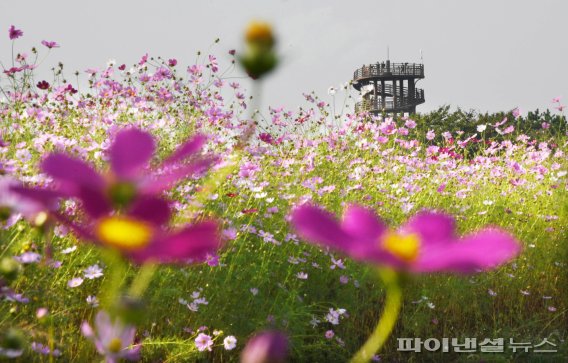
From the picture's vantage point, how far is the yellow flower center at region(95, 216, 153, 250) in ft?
0.96

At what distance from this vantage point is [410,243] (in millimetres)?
332

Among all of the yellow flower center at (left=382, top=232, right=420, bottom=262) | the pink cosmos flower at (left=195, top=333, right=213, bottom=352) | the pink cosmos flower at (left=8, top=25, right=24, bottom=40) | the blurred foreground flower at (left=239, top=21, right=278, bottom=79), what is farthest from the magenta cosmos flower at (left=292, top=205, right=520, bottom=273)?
the pink cosmos flower at (left=8, top=25, right=24, bottom=40)

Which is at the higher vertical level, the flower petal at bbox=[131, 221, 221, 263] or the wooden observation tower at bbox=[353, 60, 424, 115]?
the wooden observation tower at bbox=[353, 60, 424, 115]

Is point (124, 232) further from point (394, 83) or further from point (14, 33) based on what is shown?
point (394, 83)

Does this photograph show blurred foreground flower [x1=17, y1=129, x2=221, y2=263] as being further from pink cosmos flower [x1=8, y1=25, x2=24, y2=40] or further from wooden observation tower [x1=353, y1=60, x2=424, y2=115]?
wooden observation tower [x1=353, y1=60, x2=424, y2=115]

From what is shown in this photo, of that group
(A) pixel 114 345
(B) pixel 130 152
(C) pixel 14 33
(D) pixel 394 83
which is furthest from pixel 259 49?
(D) pixel 394 83

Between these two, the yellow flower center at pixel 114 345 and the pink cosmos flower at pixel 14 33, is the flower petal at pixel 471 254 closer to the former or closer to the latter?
the yellow flower center at pixel 114 345

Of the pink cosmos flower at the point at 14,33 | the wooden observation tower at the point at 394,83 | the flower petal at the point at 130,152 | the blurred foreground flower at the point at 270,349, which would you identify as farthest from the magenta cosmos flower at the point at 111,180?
the wooden observation tower at the point at 394,83

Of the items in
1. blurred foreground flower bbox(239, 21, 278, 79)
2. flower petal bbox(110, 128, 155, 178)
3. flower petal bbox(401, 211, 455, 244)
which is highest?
blurred foreground flower bbox(239, 21, 278, 79)

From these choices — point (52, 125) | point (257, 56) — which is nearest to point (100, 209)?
point (257, 56)

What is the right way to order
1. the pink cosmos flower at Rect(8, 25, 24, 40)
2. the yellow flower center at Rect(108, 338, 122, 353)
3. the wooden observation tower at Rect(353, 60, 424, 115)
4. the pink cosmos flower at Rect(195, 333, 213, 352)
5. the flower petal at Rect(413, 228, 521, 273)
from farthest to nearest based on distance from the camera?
the wooden observation tower at Rect(353, 60, 424, 115)
the pink cosmos flower at Rect(8, 25, 24, 40)
the pink cosmos flower at Rect(195, 333, 213, 352)
the yellow flower center at Rect(108, 338, 122, 353)
the flower petal at Rect(413, 228, 521, 273)

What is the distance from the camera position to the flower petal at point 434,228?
1.11ft

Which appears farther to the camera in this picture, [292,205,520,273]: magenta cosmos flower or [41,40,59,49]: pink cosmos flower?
[41,40,59,49]: pink cosmos flower

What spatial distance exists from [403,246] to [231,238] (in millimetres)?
1750
